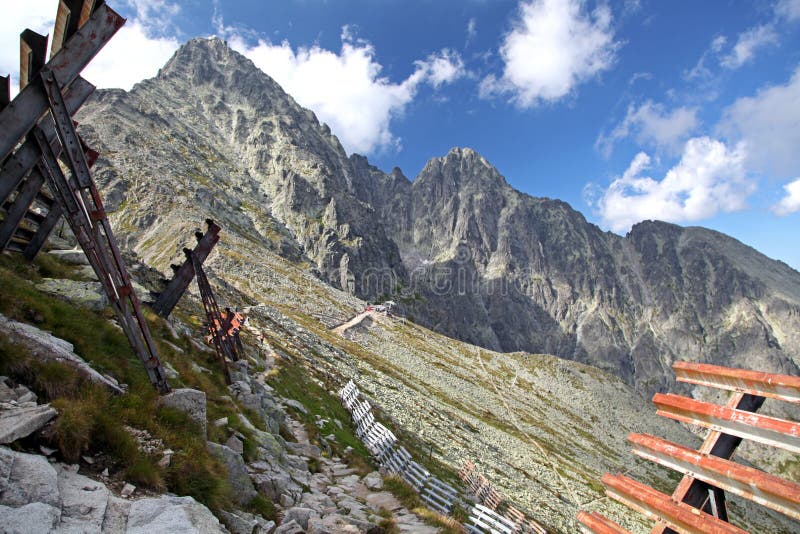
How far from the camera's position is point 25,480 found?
5113 mm

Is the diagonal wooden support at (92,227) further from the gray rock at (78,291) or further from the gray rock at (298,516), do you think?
the gray rock at (298,516)

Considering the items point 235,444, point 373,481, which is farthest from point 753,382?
point 373,481

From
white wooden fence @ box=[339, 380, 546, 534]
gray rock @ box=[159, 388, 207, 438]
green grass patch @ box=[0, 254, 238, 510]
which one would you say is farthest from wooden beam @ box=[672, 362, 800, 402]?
white wooden fence @ box=[339, 380, 546, 534]

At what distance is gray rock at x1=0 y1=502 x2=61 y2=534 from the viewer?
14.2ft

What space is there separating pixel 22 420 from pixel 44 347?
2540mm

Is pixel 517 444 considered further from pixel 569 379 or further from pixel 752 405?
pixel 569 379

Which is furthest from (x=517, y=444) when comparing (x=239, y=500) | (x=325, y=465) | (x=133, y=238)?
(x=133, y=238)

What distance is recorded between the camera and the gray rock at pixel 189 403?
29.4 feet

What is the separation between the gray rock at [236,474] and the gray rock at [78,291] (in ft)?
20.3

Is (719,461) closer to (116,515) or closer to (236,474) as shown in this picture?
(116,515)

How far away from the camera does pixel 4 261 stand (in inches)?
456

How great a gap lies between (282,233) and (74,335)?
180 m

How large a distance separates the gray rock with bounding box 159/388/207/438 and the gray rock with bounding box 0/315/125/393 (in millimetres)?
916

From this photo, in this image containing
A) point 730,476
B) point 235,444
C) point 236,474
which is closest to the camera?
point 730,476
